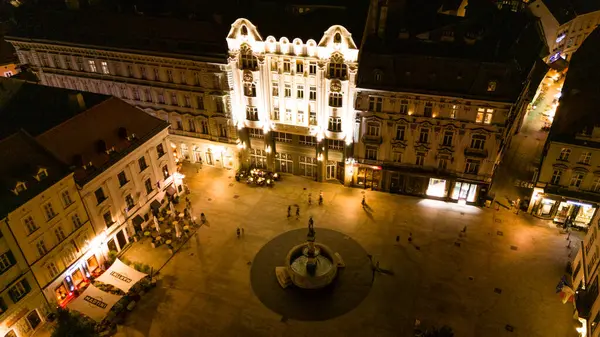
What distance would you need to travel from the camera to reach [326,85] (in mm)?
65125

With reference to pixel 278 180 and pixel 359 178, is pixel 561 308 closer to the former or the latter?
pixel 359 178

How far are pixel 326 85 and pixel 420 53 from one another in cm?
1493

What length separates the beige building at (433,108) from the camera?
2366 inches

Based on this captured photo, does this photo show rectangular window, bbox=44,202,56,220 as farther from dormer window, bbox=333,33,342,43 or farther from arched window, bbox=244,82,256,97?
dormer window, bbox=333,33,342,43

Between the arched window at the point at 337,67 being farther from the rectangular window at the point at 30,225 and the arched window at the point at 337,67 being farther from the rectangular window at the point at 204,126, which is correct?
the rectangular window at the point at 30,225

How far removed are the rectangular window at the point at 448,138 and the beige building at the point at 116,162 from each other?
4176 centimetres

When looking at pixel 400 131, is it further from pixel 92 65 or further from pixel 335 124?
pixel 92 65

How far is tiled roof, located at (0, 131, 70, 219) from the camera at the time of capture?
44844 millimetres

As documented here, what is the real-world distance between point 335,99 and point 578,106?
1391 inches

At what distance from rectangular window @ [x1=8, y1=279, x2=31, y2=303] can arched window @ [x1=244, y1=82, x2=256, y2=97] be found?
1567 inches

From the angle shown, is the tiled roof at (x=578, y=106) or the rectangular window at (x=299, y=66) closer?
the tiled roof at (x=578, y=106)

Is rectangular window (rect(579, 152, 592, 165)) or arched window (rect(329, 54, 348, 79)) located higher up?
arched window (rect(329, 54, 348, 79))

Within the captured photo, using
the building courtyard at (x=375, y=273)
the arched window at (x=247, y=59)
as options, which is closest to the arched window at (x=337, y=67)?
the arched window at (x=247, y=59)

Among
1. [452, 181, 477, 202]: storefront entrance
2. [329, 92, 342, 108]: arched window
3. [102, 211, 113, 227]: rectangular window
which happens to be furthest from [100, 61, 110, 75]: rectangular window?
[452, 181, 477, 202]: storefront entrance
